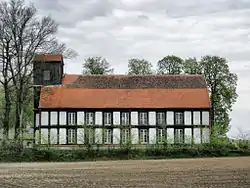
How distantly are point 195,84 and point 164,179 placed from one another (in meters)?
46.6

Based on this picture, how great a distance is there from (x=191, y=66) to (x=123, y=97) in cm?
1633

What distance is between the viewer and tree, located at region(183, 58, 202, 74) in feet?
271

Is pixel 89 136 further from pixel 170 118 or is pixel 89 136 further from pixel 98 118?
pixel 170 118

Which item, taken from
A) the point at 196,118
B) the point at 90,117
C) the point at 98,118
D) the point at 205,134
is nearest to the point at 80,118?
the point at 90,117

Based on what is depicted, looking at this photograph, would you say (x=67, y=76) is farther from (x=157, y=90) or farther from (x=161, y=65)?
(x=161, y=65)

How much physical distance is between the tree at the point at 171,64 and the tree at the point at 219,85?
5848 mm

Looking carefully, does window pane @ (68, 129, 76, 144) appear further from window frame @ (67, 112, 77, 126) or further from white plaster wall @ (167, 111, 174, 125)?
white plaster wall @ (167, 111, 174, 125)

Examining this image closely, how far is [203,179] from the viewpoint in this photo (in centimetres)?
2766

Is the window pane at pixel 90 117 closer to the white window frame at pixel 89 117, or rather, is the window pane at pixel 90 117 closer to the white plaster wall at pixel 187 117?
the white window frame at pixel 89 117

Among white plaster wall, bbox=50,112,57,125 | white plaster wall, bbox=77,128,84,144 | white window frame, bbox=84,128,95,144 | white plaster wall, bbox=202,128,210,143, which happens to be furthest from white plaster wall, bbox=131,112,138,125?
white window frame, bbox=84,128,95,144

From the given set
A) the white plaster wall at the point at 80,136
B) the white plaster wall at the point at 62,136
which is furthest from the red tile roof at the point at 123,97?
the white plaster wall at the point at 80,136

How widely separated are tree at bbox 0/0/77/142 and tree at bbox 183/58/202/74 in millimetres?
27087

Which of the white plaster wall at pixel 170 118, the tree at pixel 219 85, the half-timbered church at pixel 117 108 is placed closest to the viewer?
the half-timbered church at pixel 117 108

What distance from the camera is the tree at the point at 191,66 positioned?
82656 mm
